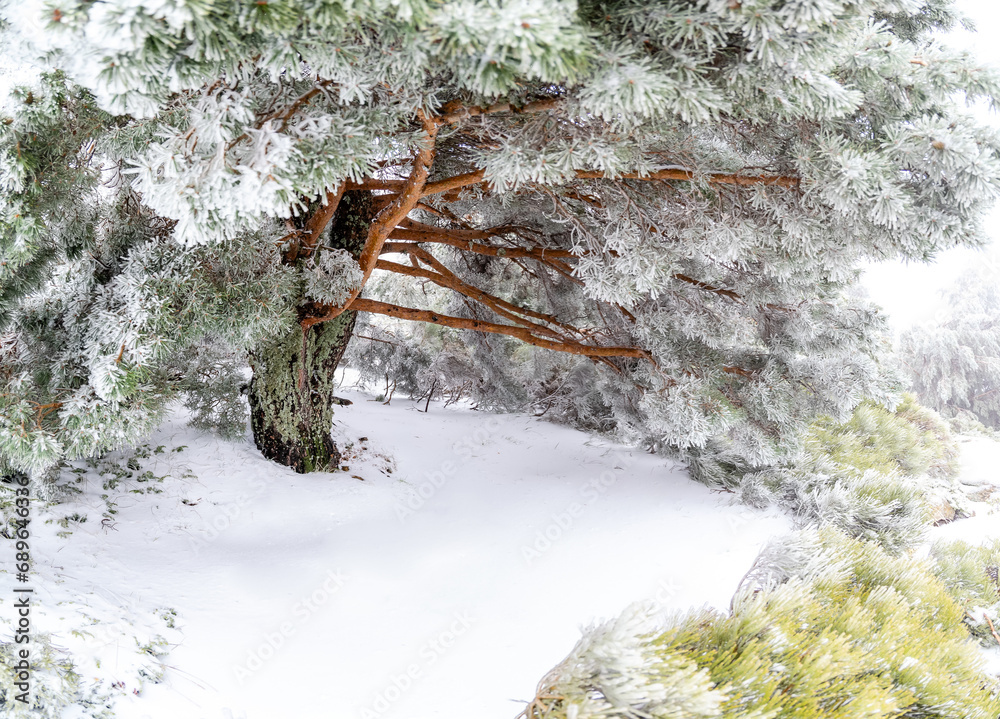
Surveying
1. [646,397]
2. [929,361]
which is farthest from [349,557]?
[929,361]

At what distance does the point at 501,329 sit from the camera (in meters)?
4.13

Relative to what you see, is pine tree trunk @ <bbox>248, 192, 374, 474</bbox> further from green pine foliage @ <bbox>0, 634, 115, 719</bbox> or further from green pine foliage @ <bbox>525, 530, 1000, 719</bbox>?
green pine foliage @ <bbox>525, 530, 1000, 719</bbox>

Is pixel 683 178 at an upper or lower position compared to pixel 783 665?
upper

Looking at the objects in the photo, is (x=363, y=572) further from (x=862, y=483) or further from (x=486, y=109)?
(x=862, y=483)

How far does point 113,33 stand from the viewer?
44.9 inches

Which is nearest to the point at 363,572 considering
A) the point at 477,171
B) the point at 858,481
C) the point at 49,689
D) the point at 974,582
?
the point at 49,689

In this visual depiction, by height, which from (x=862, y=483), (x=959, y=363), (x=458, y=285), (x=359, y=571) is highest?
(x=959, y=363)

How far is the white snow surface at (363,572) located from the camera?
2.12 meters

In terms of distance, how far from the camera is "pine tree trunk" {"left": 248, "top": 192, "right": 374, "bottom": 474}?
13.1 feet

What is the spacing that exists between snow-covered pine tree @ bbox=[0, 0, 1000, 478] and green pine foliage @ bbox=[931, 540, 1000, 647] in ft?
3.40

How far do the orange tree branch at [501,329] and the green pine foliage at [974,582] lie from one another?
2099 mm

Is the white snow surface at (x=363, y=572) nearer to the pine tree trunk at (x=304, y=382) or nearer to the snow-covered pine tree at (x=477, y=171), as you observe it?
the pine tree trunk at (x=304, y=382)

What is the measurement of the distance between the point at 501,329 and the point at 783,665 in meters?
2.98

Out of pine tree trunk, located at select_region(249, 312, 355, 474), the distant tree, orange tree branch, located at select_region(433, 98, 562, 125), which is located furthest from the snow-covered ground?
the distant tree
